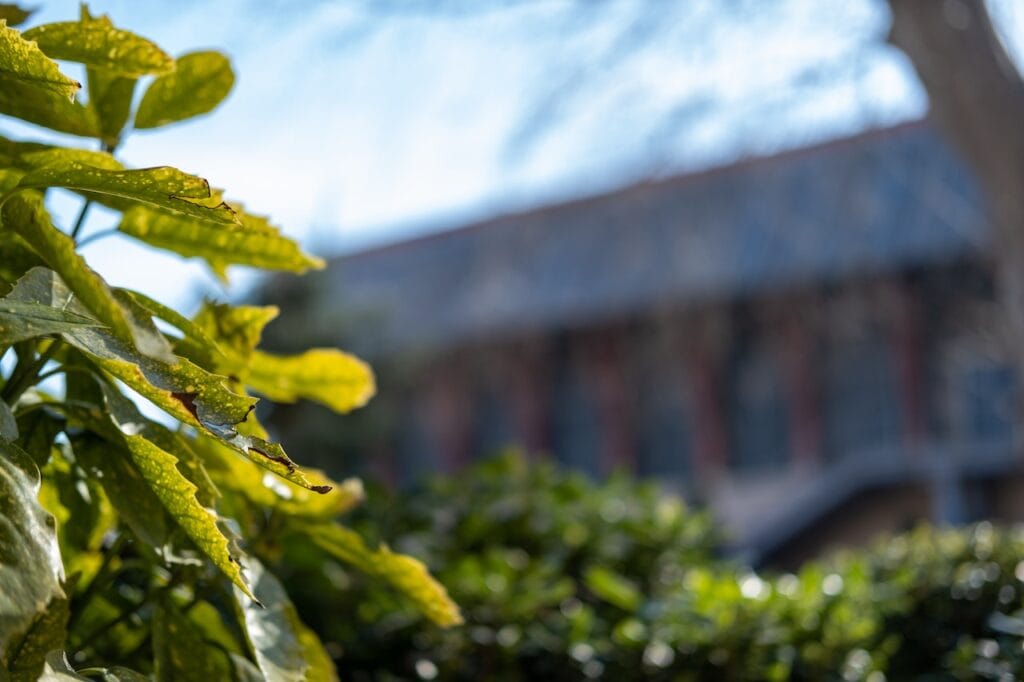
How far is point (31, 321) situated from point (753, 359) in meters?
17.0

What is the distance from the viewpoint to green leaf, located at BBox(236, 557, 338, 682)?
1065mm

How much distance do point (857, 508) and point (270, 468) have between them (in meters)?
13.8

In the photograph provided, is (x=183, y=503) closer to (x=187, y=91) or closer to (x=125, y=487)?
(x=125, y=487)

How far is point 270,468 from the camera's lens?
853 mm

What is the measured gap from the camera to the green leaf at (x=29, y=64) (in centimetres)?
86

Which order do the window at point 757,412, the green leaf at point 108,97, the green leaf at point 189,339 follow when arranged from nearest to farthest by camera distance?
the green leaf at point 189,339 < the green leaf at point 108,97 < the window at point 757,412

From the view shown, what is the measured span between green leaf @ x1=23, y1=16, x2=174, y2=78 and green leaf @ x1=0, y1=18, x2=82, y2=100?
6.3 inches

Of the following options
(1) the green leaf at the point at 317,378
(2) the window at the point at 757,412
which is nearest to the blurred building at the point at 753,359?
(2) the window at the point at 757,412

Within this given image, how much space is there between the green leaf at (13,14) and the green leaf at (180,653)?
61 cm

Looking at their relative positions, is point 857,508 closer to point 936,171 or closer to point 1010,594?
point 936,171

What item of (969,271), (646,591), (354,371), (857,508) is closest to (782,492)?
(857,508)

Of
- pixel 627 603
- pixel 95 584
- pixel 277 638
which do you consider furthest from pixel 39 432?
pixel 627 603

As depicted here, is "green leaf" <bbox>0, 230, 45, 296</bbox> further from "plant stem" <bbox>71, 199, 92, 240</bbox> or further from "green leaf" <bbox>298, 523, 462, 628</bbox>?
"green leaf" <bbox>298, 523, 462, 628</bbox>

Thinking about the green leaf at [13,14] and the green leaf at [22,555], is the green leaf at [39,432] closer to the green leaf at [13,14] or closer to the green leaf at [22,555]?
the green leaf at [22,555]
